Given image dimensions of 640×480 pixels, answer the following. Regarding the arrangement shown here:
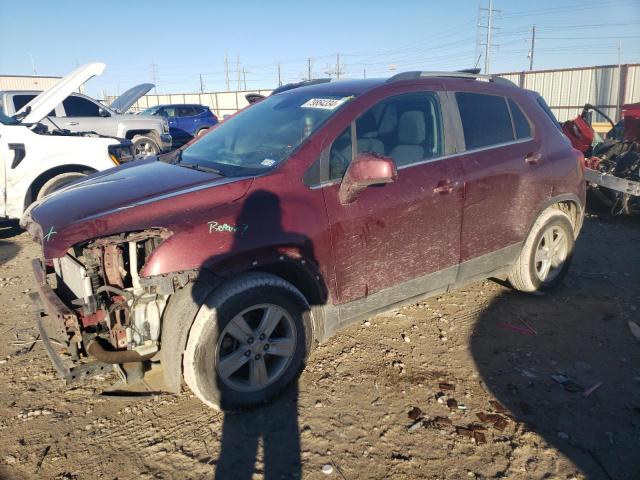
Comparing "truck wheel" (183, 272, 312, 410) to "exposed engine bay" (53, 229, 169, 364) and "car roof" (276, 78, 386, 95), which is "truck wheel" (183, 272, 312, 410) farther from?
"car roof" (276, 78, 386, 95)

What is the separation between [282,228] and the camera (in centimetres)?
278

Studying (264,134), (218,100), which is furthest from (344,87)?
(218,100)

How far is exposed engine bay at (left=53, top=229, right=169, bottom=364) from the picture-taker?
2561mm

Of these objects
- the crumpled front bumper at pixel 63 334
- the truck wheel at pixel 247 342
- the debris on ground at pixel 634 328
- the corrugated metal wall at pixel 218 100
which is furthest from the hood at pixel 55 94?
the corrugated metal wall at pixel 218 100

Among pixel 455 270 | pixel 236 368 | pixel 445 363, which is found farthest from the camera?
pixel 455 270

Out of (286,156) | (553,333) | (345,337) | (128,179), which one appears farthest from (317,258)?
(553,333)

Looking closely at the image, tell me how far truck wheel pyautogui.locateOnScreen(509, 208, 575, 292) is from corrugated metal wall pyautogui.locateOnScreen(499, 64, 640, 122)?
17.7 m

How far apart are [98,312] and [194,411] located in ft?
2.87

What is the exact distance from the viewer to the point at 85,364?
2.72 metres

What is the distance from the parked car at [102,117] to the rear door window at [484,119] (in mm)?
6833

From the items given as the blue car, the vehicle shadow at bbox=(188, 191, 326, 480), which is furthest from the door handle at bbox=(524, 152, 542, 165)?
the blue car

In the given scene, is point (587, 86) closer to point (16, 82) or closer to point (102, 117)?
point (102, 117)

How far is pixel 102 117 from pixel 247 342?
958cm

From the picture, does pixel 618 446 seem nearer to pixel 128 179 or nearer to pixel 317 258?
pixel 317 258
